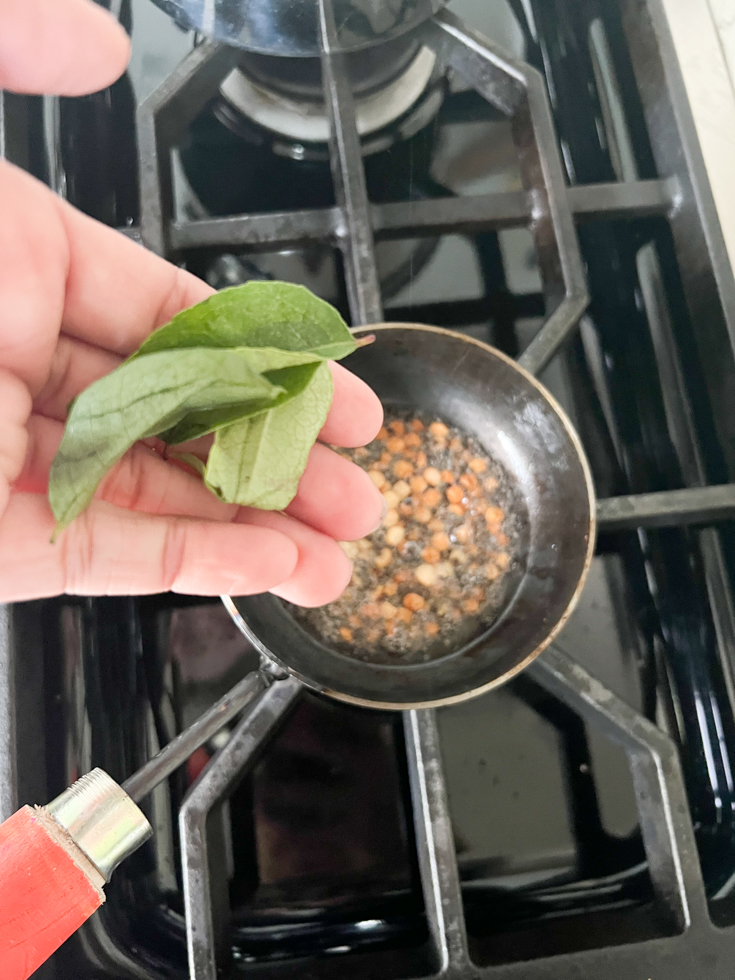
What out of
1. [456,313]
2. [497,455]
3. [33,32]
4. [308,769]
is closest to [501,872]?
[308,769]

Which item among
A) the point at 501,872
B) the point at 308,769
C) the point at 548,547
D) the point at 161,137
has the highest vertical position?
the point at 161,137

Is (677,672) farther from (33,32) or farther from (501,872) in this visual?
(33,32)

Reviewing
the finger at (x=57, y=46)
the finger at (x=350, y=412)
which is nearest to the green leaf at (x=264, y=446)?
the finger at (x=350, y=412)

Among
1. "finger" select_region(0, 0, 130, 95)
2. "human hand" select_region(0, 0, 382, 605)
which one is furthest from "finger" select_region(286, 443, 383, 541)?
"finger" select_region(0, 0, 130, 95)

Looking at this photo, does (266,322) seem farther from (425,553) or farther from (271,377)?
(425,553)

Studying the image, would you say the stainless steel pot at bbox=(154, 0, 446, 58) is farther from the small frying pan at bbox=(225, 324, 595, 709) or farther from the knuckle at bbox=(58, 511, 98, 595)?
the knuckle at bbox=(58, 511, 98, 595)

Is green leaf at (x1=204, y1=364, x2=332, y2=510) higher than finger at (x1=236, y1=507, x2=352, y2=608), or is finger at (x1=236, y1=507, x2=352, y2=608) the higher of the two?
green leaf at (x1=204, y1=364, x2=332, y2=510)

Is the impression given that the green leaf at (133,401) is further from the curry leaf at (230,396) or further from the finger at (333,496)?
the finger at (333,496)
